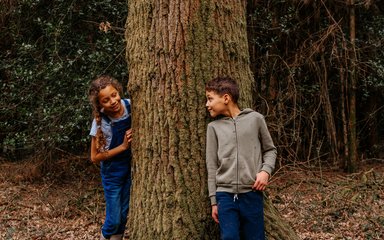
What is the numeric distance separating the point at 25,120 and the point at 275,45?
4442mm

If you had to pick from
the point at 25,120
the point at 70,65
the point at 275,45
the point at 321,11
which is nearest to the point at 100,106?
the point at 70,65

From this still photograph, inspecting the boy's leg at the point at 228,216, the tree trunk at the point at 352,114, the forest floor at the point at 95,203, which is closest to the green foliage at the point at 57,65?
the forest floor at the point at 95,203

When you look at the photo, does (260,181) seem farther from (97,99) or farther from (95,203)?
(95,203)

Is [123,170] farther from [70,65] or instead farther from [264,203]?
[70,65]

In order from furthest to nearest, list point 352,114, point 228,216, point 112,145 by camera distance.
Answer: point 352,114 → point 112,145 → point 228,216

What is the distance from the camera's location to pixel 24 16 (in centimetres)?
851

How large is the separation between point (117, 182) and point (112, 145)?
1.08 feet

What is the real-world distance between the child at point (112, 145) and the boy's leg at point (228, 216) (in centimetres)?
102

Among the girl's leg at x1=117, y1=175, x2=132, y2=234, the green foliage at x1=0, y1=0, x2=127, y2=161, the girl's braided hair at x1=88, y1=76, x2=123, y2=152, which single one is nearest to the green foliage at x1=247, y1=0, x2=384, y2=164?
the green foliage at x1=0, y1=0, x2=127, y2=161

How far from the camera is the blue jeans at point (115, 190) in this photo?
429 cm

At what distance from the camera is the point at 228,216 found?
11.3 ft

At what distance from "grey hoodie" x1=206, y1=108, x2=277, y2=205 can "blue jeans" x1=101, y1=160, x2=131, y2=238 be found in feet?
3.41

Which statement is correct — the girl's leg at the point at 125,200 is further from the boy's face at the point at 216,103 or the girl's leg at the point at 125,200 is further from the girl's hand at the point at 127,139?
the boy's face at the point at 216,103

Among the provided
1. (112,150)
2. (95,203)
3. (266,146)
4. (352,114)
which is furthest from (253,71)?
(266,146)
